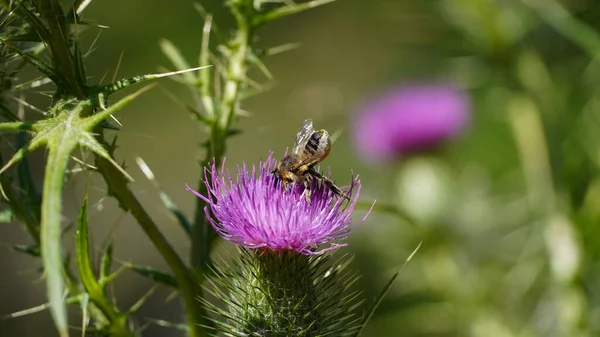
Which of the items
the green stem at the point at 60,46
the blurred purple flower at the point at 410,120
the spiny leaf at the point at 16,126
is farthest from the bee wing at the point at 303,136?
the blurred purple flower at the point at 410,120

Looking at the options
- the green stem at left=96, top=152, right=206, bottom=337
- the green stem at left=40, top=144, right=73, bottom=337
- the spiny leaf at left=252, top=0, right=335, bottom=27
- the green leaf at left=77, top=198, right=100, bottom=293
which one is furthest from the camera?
the spiny leaf at left=252, top=0, right=335, bottom=27

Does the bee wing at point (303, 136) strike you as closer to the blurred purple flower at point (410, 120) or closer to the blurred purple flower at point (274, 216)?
the blurred purple flower at point (274, 216)

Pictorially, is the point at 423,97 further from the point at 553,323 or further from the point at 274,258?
the point at 274,258

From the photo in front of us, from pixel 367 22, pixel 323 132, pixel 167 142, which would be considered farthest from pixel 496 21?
pixel 367 22

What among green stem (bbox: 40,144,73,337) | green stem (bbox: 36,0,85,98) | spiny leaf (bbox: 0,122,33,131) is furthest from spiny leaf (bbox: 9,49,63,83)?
green stem (bbox: 40,144,73,337)

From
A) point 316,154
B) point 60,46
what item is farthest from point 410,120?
point 60,46

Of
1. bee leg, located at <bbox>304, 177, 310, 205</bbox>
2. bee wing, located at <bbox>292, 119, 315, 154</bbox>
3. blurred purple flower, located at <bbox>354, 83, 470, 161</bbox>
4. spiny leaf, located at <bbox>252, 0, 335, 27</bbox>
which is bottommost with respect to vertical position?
bee leg, located at <bbox>304, 177, 310, 205</bbox>

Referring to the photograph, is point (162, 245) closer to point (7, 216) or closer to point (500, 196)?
point (7, 216)

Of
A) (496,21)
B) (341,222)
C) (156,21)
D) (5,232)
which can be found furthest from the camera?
(156,21)

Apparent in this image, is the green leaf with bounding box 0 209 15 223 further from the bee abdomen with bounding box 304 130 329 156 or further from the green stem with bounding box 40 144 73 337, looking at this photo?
the bee abdomen with bounding box 304 130 329 156
